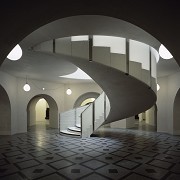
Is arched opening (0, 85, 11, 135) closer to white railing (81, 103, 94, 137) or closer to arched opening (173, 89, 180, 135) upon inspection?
white railing (81, 103, 94, 137)

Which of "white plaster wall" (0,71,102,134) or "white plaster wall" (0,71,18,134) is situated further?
→ "white plaster wall" (0,71,102,134)

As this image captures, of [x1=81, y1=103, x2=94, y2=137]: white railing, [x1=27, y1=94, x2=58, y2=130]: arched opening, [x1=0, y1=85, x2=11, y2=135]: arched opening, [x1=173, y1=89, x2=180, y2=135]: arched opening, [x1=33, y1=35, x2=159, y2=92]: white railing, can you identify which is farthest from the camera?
[x1=27, y1=94, x2=58, y2=130]: arched opening

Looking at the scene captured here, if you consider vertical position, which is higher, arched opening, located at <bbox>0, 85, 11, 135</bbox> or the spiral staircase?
the spiral staircase

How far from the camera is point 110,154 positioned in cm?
593

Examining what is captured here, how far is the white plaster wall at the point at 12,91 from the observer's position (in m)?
9.48

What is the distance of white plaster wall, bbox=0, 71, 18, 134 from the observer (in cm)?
948

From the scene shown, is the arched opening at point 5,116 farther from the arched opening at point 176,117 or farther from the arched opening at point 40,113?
the arched opening at point 176,117

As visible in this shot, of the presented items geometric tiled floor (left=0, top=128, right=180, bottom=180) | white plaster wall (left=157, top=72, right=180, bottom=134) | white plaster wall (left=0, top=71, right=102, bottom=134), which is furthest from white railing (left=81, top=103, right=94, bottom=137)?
white plaster wall (left=157, top=72, right=180, bottom=134)

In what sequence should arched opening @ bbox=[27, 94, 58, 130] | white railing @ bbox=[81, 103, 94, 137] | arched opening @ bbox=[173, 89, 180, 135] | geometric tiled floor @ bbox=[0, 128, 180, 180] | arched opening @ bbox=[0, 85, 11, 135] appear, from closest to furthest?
geometric tiled floor @ bbox=[0, 128, 180, 180] → white railing @ bbox=[81, 103, 94, 137] → arched opening @ bbox=[0, 85, 11, 135] → arched opening @ bbox=[173, 89, 180, 135] → arched opening @ bbox=[27, 94, 58, 130]

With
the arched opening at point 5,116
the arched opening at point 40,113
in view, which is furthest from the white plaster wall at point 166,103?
the arched opening at point 5,116

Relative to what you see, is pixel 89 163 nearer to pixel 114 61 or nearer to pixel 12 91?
pixel 114 61

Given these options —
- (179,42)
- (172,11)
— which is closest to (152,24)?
(172,11)

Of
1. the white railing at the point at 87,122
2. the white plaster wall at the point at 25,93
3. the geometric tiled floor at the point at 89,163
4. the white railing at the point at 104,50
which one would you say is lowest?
the geometric tiled floor at the point at 89,163

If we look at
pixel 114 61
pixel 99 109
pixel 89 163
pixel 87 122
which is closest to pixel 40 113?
pixel 87 122
